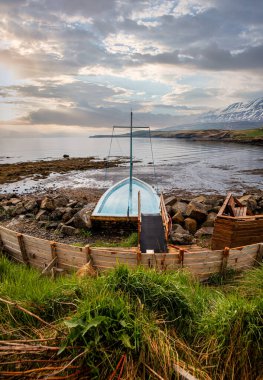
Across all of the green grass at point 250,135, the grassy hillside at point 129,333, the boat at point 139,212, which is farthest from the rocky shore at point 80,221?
the green grass at point 250,135

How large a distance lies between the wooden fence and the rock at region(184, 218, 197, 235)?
26.6 feet

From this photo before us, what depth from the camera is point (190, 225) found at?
1745cm

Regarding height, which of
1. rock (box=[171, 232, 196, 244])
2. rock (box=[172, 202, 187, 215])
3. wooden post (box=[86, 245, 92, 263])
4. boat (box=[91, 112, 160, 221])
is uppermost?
wooden post (box=[86, 245, 92, 263])

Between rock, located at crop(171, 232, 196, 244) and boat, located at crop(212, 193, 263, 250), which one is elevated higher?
boat, located at crop(212, 193, 263, 250)

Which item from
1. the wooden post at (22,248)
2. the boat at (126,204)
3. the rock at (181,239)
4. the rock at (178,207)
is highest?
the wooden post at (22,248)

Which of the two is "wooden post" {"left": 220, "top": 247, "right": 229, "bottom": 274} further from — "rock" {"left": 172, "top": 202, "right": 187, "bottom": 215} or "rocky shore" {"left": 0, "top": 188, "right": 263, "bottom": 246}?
"rock" {"left": 172, "top": 202, "right": 187, "bottom": 215}

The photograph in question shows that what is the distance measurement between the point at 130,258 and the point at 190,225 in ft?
34.0

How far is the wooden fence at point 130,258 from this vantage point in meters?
7.95

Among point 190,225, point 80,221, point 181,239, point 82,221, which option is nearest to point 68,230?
point 80,221

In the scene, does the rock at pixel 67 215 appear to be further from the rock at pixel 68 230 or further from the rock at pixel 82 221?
the rock at pixel 68 230

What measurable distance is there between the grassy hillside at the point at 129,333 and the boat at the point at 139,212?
7.13m

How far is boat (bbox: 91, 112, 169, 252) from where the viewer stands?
39.1ft

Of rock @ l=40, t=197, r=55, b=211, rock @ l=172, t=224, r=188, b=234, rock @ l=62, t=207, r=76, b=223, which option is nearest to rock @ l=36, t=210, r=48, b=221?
rock @ l=40, t=197, r=55, b=211

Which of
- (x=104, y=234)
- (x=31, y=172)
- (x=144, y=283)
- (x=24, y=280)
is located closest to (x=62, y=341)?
(x=144, y=283)
